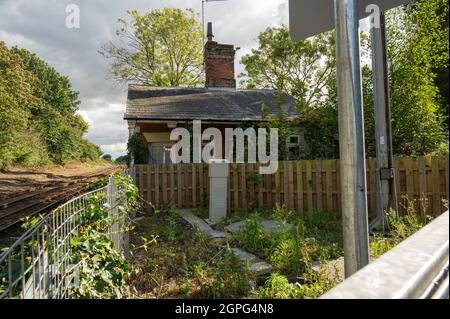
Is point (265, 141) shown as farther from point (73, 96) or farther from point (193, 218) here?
point (73, 96)

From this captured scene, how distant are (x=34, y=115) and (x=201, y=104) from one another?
2350 centimetres

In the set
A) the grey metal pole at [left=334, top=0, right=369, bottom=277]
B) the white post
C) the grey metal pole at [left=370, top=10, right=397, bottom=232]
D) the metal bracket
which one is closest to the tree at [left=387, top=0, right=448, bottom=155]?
the grey metal pole at [left=370, top=10, right=397, bottom=232]

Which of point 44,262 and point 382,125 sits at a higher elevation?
point 382,125

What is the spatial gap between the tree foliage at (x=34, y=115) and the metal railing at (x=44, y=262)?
65.4ft

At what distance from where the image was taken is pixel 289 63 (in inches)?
1000

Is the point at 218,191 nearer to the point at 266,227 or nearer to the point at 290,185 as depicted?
the point at 266,227

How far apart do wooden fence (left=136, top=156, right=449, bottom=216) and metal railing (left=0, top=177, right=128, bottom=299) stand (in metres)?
5.39

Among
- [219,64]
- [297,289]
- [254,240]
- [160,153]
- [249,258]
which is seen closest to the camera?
[297,289]

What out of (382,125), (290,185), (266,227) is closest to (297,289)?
(266,227)

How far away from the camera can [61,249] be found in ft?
6.57

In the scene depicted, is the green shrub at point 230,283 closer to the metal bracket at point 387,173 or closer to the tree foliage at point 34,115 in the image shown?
the metal bracket at point 387,173

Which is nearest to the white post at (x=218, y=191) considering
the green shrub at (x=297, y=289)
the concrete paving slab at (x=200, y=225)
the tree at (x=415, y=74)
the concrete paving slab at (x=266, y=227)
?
the concrete paving slab at (x=200, y=225)

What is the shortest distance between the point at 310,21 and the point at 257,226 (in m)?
3.22
